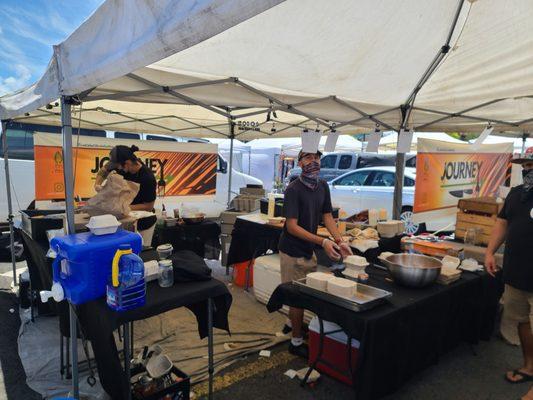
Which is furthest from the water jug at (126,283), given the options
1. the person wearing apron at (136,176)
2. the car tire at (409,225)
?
the car tire at (409,225)

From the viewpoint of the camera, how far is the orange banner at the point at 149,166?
527cm

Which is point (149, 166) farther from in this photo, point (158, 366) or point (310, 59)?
point (158, 366)

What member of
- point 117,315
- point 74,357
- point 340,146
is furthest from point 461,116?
point 340,146

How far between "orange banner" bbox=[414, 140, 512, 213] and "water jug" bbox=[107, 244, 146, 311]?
449cm

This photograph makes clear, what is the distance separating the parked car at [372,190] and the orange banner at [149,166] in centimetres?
295

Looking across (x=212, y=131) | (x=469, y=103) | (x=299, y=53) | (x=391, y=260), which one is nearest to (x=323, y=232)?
(x=391, y=260)

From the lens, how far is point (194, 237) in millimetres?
5016

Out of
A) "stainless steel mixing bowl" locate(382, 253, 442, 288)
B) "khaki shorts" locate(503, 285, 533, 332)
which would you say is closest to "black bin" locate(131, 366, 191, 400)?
"stainless steel mixing bowl" locate(382, 253, 442, 288)

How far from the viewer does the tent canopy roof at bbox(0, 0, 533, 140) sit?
1.50 meters

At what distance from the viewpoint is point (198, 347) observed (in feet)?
10.8

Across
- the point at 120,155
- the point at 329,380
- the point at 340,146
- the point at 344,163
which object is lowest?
the point at 329,380

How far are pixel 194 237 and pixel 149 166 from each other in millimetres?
1864

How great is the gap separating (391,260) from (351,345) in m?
0.73

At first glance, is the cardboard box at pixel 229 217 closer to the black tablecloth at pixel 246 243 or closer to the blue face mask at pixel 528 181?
the black tablecloth at pixel 246 243
